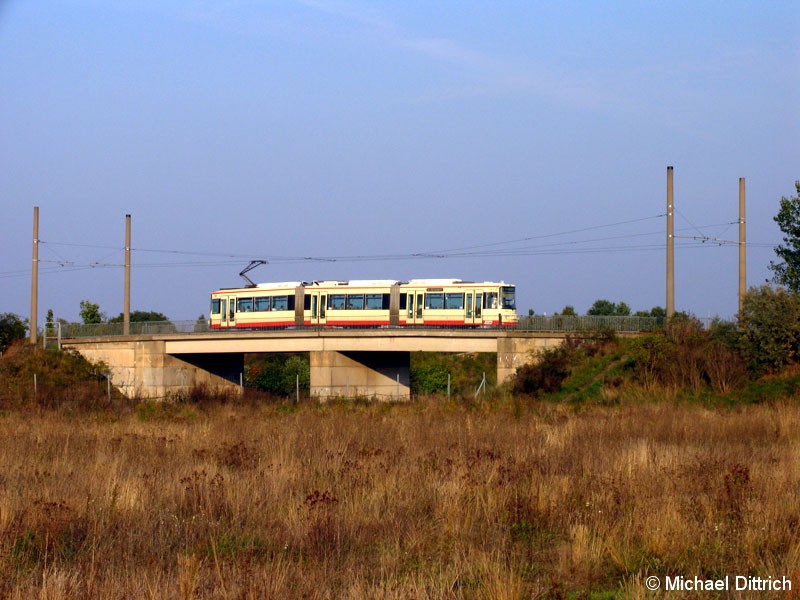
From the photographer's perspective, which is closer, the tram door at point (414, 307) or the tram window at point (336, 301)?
the tram door at point (414, 307)

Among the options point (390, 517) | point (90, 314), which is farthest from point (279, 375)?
point (390, 517)

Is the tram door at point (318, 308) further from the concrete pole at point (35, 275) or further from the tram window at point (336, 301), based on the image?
the concrete pole at point (35, 275)

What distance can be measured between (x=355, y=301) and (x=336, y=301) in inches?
55.8

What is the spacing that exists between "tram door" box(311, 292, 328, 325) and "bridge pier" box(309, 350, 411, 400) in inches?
78.8

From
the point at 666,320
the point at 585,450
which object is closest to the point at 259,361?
the point at 666,320

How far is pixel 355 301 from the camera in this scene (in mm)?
59688

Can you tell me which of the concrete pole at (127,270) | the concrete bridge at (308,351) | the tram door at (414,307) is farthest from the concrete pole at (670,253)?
the concrete pole at (127,270)

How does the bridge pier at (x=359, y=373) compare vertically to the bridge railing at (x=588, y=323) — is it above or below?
below

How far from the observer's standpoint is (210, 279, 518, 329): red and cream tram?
55.8 m

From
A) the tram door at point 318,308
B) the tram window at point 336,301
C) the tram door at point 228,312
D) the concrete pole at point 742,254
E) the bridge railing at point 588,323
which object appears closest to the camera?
the concrete pole at point 742,254

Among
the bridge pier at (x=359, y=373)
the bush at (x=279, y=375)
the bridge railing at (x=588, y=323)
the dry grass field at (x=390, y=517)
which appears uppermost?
the bridge railing at (x=588, y=323)

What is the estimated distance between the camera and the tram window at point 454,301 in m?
56.5

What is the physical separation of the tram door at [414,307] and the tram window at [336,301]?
460 centimetres

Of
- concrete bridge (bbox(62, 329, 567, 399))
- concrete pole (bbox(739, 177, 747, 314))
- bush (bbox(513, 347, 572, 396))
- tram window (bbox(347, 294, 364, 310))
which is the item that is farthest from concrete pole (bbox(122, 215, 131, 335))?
concrete pole (bbox(739, 177, 747, 314))
